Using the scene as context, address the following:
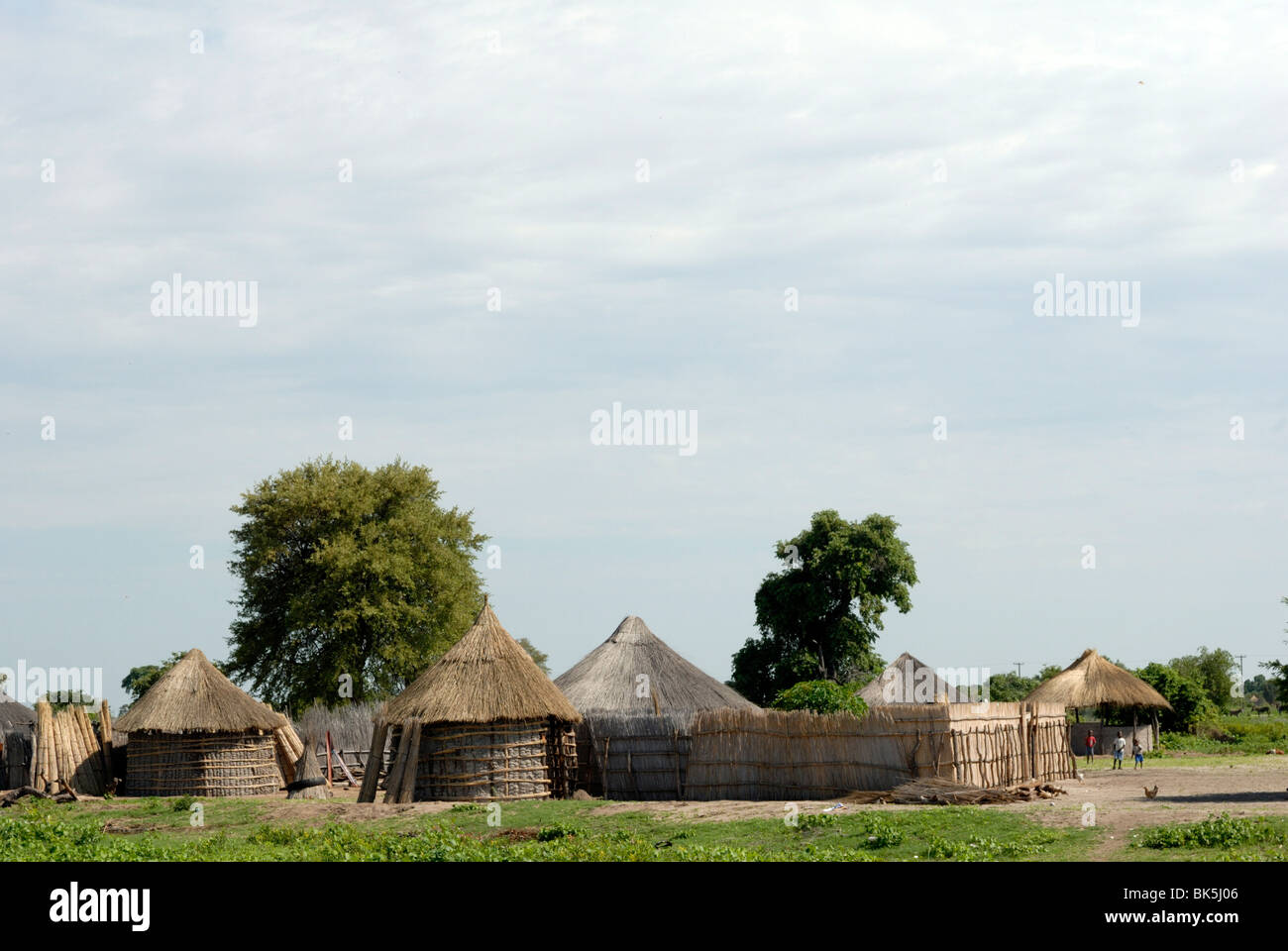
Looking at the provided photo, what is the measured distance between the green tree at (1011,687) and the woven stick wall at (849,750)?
30819mm

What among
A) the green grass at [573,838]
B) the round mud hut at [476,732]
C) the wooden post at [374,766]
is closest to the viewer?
the green grass at [573,838]

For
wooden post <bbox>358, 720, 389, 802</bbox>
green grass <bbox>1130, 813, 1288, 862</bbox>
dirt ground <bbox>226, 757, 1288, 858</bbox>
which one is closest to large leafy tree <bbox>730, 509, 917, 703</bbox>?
dirt ground <bbox>226, 757, 1288, 858</bbox>

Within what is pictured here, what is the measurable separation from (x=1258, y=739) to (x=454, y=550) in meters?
29.1

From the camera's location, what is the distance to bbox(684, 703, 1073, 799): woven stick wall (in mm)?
24703

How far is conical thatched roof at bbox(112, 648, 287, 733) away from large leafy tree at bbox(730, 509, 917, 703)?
23220mm

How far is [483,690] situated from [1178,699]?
32.7 meters

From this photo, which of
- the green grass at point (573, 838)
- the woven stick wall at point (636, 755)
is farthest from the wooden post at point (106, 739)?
the woven stick wall at point (636, 755)

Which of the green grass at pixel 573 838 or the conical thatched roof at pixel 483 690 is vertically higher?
the conical thatched roof at pixel 483 690

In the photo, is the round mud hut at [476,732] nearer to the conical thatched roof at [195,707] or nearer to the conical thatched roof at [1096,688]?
the conical thatched roof at [195,707]

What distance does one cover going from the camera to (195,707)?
107 feet

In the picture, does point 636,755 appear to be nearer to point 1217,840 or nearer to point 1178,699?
point 1217,840

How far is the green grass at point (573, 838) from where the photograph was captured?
52.4 ft
